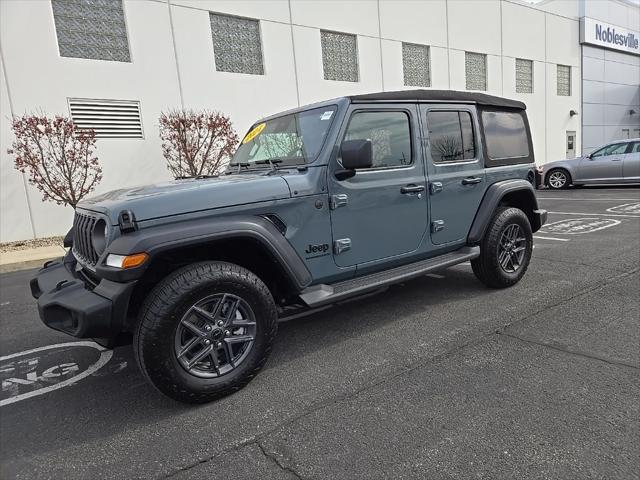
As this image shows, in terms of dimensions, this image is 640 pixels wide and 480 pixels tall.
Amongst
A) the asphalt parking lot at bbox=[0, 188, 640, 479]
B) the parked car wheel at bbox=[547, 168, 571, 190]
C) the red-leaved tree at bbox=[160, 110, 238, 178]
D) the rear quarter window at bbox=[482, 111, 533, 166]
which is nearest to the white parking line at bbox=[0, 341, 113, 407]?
the asphalt parking lot at bbox=[0, 188, 640, 479]

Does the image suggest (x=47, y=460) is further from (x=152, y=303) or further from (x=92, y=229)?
(x=92, y=229)

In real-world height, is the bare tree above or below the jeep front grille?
above

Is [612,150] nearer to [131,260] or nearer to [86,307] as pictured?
[131,260]

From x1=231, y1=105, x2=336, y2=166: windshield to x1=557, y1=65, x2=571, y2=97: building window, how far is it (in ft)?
78.4

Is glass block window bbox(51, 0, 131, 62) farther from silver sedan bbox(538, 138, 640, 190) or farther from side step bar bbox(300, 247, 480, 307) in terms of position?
silver sedan bbox(538, 138, 640, 190)

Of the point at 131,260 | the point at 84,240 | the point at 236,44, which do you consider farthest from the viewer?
the point at 236,44

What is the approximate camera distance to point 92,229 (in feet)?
9.39

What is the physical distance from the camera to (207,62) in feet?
40.5

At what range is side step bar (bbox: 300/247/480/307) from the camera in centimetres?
322

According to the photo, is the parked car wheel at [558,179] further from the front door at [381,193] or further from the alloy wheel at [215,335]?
the alloy wheel at [215,335]

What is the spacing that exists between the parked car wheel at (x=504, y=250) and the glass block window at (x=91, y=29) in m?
10.3

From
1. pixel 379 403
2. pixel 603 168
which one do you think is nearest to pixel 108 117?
pixel 379 403

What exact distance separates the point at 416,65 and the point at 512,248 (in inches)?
557

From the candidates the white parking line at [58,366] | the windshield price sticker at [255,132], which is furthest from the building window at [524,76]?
the white parking line at [58,366]
